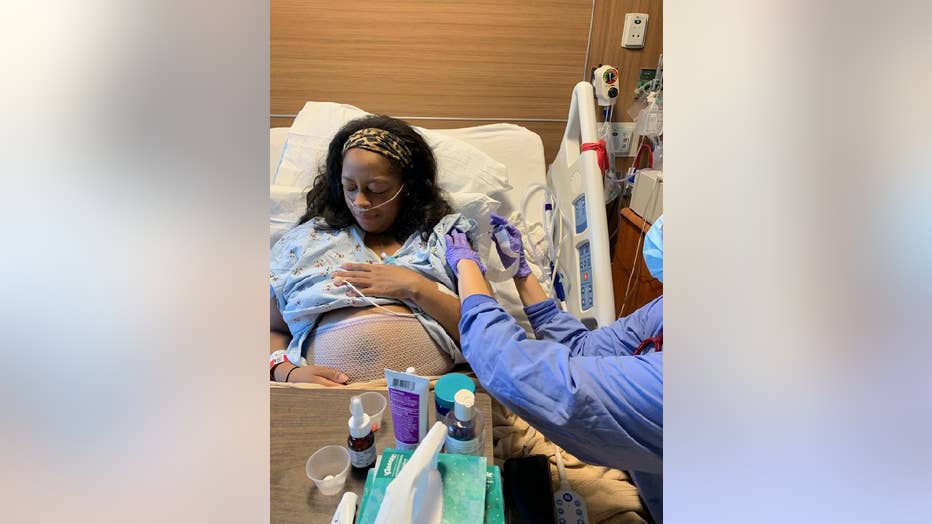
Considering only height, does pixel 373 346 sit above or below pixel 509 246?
below

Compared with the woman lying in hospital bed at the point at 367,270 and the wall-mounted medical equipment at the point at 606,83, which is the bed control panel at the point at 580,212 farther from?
the wall-mounted medical equipment at the point at 606,83

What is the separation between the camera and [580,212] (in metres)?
1.58

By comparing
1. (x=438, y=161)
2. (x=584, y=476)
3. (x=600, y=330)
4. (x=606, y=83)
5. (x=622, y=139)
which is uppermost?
(x=606, y=83)

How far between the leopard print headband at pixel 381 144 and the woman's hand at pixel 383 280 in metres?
0.37

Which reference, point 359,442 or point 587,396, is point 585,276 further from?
point 359,442

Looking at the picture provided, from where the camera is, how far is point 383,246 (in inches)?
61.4

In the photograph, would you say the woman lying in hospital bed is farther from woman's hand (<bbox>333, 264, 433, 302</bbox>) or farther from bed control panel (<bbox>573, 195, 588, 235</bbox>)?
bed control panel (<bbox>573, 195, 588, 235</bbox>)

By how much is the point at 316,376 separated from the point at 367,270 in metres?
0.33
